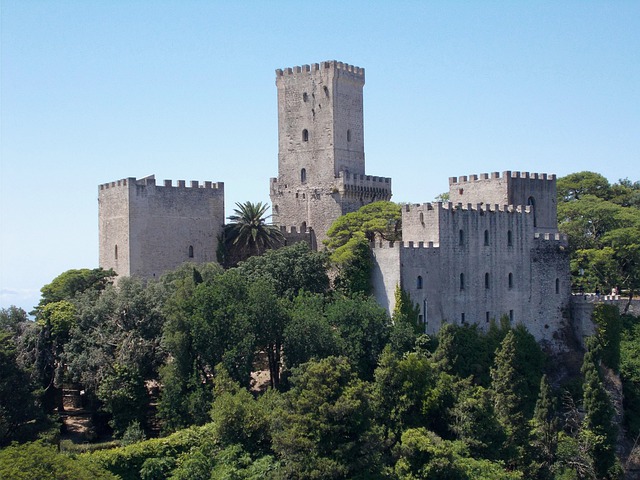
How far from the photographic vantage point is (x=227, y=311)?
46219mm

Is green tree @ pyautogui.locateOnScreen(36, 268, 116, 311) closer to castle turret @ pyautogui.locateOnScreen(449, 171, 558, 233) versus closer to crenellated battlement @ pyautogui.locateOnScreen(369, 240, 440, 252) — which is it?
crenellated battlement @ pyautogui.locateOnScreen(369, 240, 440, 252)

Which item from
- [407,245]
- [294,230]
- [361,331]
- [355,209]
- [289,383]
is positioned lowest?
[289,383]

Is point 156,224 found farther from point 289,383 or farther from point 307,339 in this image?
point 289,383

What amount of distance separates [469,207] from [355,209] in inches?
339

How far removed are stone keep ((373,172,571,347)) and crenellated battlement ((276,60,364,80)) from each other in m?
9.48

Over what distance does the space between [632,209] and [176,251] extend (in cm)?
2837

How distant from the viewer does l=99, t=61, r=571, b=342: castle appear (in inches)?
2072

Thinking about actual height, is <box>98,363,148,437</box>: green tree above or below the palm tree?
below

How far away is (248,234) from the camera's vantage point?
189 ft

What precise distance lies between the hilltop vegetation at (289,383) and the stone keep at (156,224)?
1968mm

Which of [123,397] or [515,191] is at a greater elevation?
[515,191]

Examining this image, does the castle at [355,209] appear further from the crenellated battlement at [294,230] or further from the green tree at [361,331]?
the green tree at [361,331]

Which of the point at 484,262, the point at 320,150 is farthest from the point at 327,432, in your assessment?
the point at 320,150

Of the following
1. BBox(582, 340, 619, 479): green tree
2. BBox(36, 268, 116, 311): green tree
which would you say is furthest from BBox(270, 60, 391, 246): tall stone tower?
BBox(582, 340, 619, 479): green tree
